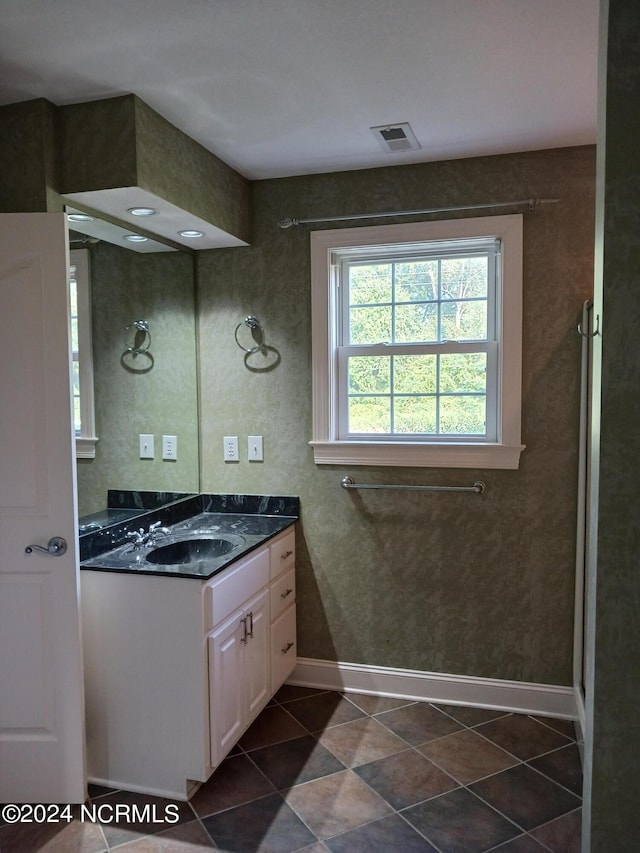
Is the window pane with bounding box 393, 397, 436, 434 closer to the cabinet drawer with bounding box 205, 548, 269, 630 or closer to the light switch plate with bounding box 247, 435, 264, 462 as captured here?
the light switch plate with bounding box 247, 435, 264, 462

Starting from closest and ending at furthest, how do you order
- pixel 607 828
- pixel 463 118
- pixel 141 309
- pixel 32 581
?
pixel 607 828 < pixel 32 581 < pixel 463 118 < pixel 141 309

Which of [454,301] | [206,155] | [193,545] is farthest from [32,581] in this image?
[454,301]

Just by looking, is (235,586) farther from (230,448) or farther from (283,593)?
(230,448)

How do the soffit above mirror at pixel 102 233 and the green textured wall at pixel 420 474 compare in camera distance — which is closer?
the soffit above mirror at pixel 102 233

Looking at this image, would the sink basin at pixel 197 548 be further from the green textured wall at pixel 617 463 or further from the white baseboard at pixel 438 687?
the green textured wall at pixel 617 463

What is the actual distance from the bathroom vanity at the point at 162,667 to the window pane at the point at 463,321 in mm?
1372

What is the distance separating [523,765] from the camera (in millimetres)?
2459

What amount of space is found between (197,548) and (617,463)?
1.85 meters

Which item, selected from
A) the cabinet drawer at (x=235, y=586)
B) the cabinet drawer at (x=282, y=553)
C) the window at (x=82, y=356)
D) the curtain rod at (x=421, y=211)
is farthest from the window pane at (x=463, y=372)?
the window at (x=82, y=356)

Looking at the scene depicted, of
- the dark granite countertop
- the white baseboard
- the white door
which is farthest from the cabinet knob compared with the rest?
the white baseboard

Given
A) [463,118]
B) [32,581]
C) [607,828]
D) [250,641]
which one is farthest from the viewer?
[250,641]

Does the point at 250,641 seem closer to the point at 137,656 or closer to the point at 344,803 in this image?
the point at 137,656

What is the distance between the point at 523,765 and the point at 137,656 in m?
1.54

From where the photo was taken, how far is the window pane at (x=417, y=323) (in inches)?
116
